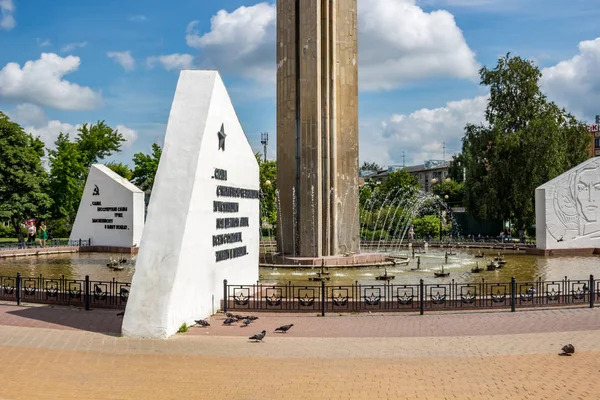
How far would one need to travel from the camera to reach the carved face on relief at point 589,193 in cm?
3200

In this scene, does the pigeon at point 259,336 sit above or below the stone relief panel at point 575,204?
below

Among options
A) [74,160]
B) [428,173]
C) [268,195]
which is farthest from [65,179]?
[428,173]

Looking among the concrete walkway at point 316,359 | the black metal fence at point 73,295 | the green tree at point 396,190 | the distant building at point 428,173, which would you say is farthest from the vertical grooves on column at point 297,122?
the distant building at point 428,173

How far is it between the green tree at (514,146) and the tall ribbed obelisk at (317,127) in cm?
1889

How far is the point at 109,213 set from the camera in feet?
119

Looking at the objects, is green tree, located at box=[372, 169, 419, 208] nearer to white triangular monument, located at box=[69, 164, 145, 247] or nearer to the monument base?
white triangular monument, located at box=[69, 164, 145, 247]

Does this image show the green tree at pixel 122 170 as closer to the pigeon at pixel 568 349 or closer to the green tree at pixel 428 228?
the green tree at pixel 428 228

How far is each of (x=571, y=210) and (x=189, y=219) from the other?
25.7 m

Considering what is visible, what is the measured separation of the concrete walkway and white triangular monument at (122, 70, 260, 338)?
60 cm

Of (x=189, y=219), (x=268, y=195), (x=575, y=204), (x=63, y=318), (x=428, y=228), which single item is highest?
(x=268, y=195)

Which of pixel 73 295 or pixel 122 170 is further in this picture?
pixel 122 170

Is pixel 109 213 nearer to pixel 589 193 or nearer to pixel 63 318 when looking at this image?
pixel 63 318

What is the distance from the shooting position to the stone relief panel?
31.7 metres

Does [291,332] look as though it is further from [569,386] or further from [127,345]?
[569,386]
